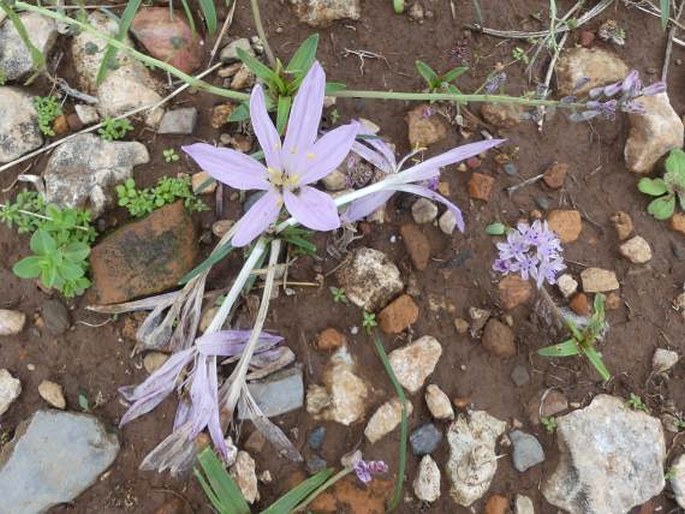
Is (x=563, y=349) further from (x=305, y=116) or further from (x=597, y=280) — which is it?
(x=305, y=116)

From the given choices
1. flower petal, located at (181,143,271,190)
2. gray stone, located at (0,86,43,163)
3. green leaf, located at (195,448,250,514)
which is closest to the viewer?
flower petal, located at (181,143,271,190)

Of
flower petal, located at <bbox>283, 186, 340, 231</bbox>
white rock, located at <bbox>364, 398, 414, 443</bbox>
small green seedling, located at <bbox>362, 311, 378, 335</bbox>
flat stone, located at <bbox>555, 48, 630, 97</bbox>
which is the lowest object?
white rock, located at <bbox>364, 398, 414, 443</bbox>

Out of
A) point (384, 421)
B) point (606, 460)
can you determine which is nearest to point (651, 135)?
point (606, 460)

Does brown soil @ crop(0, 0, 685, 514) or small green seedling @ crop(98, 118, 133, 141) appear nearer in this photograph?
brown soil @ crop(0, 0, 685, 514)

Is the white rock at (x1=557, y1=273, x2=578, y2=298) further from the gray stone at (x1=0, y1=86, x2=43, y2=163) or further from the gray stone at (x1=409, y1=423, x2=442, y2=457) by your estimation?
the gray stone at (x1=0, y1=86, x2=43, y2=163)

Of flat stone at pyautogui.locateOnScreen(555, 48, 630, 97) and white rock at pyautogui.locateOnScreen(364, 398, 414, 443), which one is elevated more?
flat stone at pyautogui.locateOnScreen(555, 48, 630, 97)

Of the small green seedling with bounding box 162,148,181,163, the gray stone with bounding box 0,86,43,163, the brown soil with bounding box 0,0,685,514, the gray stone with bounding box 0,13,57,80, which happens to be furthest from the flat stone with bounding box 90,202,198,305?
the gray stone with bounding box 0,13,57,80
